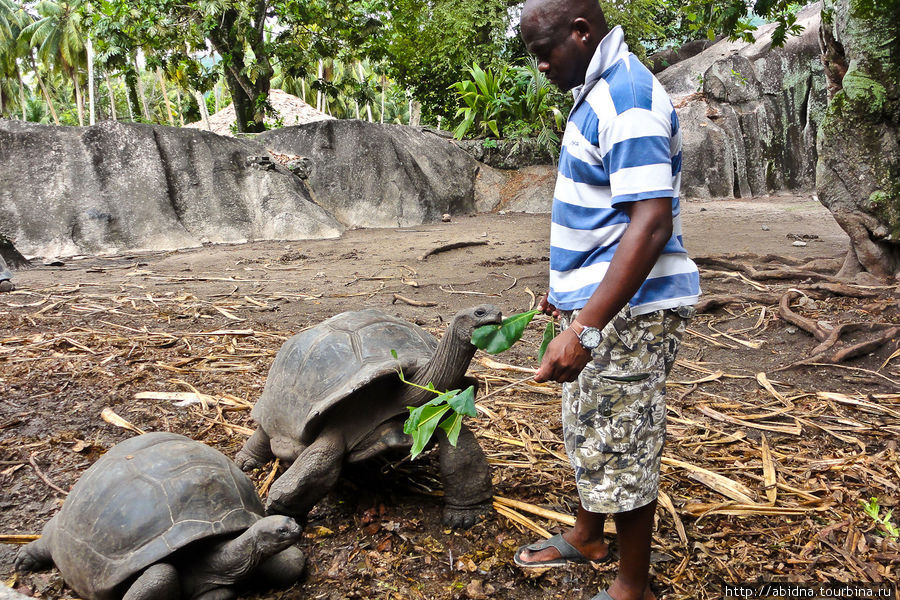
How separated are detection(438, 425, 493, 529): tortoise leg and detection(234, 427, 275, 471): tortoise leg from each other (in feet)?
3.23

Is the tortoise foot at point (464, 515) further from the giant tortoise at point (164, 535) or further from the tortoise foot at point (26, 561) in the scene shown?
the tortoise foot at point (26, 561)

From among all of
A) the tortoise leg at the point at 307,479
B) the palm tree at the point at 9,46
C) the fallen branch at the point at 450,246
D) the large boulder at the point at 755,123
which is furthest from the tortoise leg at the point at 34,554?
the palm tree at the point at 9,46

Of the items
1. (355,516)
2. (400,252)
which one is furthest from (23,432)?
(400,252)

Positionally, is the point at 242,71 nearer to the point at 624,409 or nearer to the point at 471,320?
the point at 471,320

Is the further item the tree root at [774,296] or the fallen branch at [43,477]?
the tree root at [774,296]

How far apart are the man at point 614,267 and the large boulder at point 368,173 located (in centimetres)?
1201

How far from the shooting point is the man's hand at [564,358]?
162cm

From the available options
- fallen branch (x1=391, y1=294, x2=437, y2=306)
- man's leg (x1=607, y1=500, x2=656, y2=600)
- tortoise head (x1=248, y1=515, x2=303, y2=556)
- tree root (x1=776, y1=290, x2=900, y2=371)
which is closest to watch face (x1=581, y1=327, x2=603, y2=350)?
man's leg (x1=607, y1=500, x2=656, y2=600)

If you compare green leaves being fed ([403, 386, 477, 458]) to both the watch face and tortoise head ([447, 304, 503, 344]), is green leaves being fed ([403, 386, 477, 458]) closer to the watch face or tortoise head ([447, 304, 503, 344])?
tortoise head ([447, 304, 503, 344])

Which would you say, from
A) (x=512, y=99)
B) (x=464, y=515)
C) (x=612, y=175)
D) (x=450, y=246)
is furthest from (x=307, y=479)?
(x=512, y=99)

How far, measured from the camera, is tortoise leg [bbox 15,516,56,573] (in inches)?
90.2

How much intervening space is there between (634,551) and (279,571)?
1.24 metres

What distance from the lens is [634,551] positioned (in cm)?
196

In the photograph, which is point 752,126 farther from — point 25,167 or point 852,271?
point 25,167
